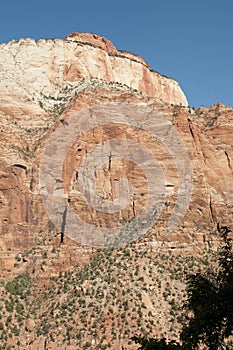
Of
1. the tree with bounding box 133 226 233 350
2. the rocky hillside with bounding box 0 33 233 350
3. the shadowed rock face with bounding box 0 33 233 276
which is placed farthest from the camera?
the shadowed rock face with bounding box 0 33 233 276

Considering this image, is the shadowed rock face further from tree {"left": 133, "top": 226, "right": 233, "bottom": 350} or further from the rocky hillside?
tree {"left": 133, "top": 226, "right": 233, "bottom": 350}

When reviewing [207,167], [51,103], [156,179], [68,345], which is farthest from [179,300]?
[51,103]

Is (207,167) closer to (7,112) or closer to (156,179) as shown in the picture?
(156,179)

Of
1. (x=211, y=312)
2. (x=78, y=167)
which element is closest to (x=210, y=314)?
(x=211, y=312)

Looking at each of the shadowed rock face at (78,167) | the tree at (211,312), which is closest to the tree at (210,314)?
the tree at (211,312)

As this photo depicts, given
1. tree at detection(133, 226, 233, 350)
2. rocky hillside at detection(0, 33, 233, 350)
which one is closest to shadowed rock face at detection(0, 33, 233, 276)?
rocky hillside at detection(0, 33, 233, 350)

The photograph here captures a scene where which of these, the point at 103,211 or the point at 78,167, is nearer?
the point at 103,211

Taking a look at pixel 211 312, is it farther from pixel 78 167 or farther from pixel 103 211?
pixel 78 167

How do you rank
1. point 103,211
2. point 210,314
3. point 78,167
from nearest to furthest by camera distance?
point 210,314 → point 103,211 → point 78,167
